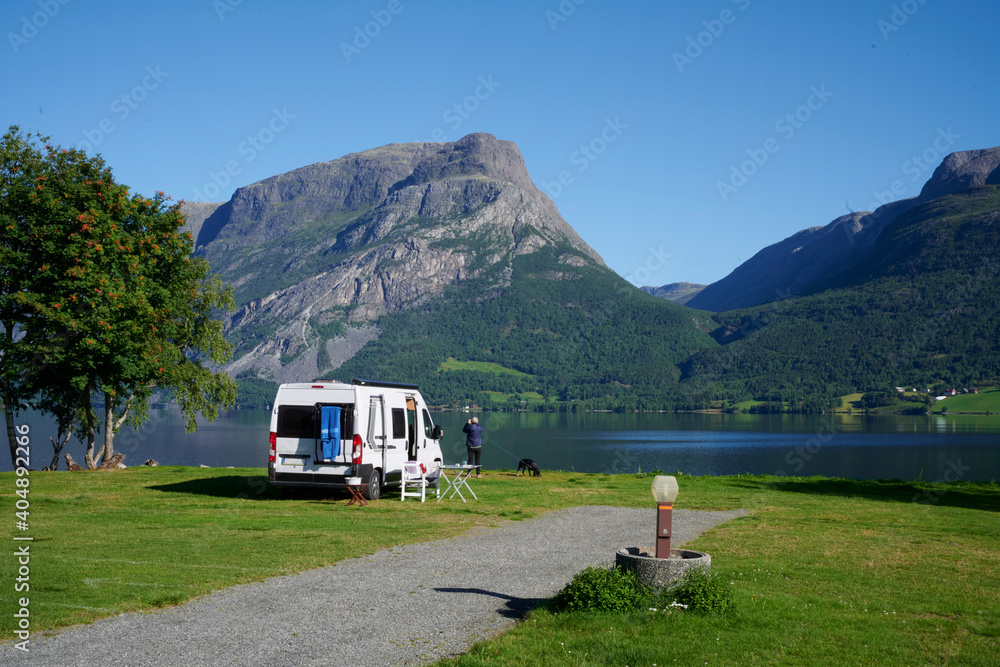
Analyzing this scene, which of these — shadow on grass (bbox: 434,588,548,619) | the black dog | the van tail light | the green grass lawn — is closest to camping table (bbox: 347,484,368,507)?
the green grass lawn

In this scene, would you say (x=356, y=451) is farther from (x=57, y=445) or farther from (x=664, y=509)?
(x=57, y=445)

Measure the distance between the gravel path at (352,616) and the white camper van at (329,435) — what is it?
636cm

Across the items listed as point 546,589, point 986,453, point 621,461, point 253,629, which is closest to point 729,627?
point 546,589

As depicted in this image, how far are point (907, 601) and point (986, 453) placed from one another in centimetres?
8963

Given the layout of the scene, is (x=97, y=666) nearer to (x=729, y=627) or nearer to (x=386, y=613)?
(x=386, y=613)

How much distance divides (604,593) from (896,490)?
841 inches

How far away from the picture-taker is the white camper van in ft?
60.7

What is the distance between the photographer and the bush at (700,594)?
8117mm

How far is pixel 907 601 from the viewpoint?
9.19 metres

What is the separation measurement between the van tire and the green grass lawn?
40cm

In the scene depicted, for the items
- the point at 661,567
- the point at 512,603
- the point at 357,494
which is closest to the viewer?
the point at 661,567

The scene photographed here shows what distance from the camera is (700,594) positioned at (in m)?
8.22

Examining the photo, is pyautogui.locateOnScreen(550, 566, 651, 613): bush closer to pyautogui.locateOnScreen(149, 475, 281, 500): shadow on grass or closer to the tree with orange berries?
pyautogui.locateOnScreen(149, 475, 281, 500): shadow on grass

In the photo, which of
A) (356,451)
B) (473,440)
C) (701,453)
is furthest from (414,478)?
(701,453)
